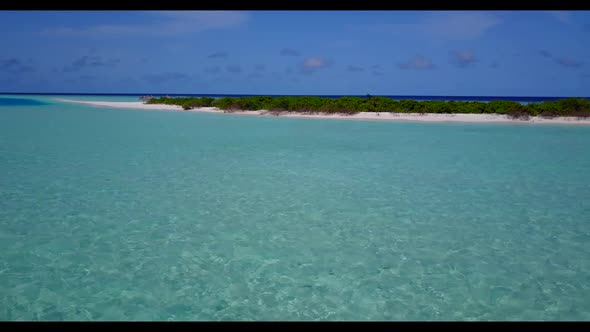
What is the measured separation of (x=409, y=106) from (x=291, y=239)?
27.4 metres

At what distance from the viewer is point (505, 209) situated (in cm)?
745

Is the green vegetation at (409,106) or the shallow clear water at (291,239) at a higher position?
the shallow clear water at (291,239)

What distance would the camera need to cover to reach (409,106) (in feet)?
103

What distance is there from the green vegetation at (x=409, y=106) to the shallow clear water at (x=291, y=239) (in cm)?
1851

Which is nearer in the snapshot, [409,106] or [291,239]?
[291,239]

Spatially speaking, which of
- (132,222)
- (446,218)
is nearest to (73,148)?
(132,222)

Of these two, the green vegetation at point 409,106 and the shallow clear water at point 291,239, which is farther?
the green vegetation at point 409,106

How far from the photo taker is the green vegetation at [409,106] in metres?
28.2

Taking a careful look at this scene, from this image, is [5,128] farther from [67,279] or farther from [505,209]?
[505,209]

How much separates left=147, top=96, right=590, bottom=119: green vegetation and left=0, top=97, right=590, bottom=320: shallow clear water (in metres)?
18.5

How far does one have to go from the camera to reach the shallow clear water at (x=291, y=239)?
13.7ft

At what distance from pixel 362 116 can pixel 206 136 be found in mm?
15525

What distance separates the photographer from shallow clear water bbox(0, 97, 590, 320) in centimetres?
418

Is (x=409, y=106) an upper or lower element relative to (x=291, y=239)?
lower
